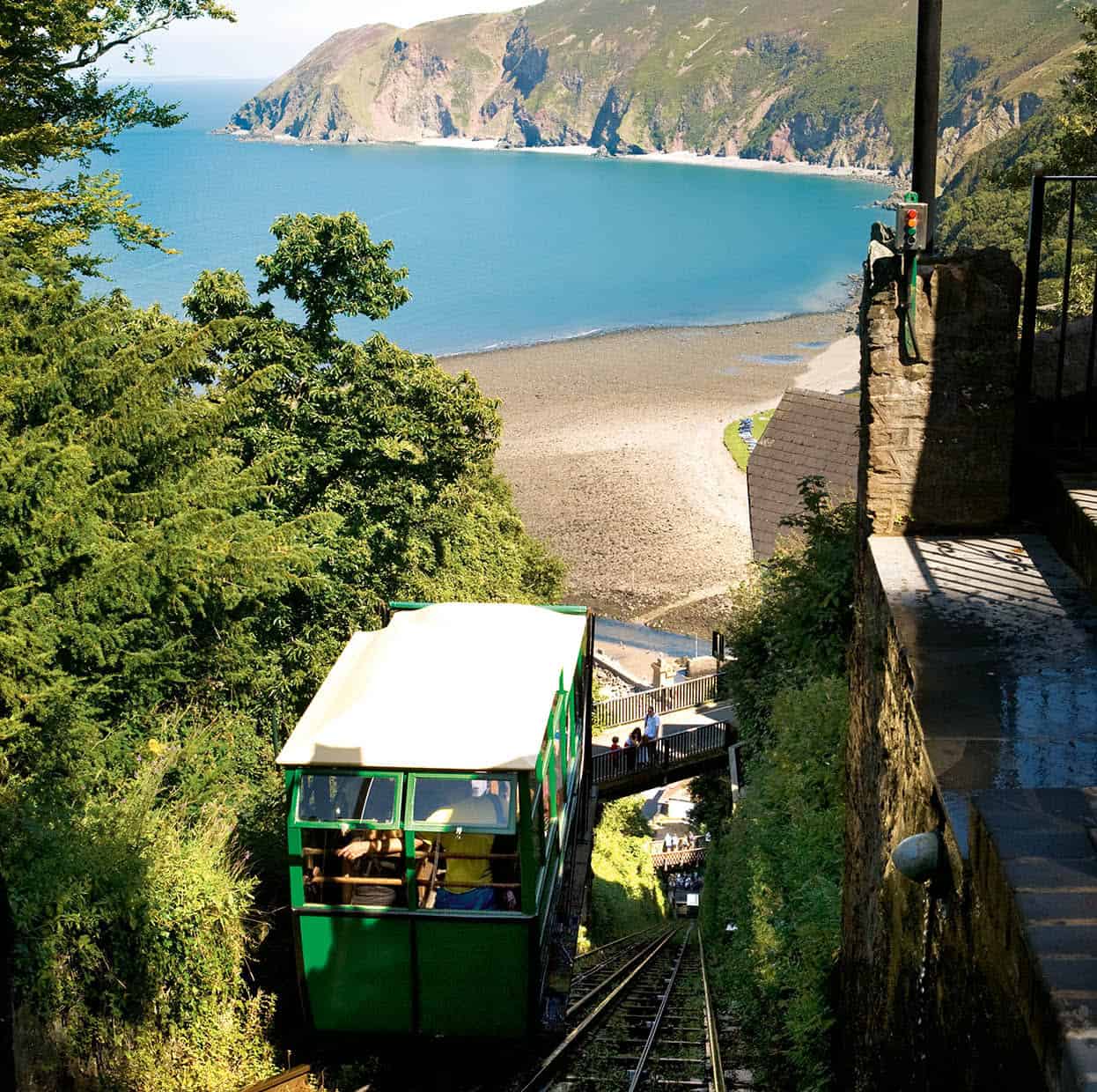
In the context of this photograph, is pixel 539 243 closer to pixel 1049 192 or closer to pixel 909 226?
pixel 1049 192

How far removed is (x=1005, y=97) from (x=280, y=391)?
153 m

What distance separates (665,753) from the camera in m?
21.8

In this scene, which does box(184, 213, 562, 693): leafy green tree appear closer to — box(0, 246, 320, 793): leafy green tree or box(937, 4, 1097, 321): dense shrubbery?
box(0, 246, 320, 793): leafy green tree

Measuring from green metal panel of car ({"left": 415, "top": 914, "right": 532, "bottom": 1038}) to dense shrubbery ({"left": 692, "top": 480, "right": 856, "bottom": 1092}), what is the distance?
2188 millimetres

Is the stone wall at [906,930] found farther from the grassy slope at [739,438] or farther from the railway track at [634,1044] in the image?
the grassy slope at [739,438]

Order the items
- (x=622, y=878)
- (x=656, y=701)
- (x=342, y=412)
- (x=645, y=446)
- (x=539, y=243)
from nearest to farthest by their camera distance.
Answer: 1. (x=342, y=412)
2. (x=622, y=878)
3. (x=656, y=701)
4. (x=645, y=446)
5. (x=539, y=243)

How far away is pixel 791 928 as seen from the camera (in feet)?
36.3

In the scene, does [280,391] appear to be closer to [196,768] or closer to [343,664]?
[196,768]

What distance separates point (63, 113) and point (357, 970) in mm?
18722

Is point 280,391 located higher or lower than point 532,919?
higher

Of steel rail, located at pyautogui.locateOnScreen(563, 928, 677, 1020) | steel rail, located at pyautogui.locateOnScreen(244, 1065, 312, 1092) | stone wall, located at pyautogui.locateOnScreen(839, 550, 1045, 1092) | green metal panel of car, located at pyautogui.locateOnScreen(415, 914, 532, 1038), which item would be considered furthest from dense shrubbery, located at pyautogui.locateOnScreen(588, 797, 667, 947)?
stone wall, located at pyautogui.locateOnScreen(839, 550, 1045, 1092)

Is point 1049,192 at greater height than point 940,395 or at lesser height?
greater

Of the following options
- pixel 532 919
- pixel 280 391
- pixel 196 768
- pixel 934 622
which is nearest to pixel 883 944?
pixel 934 622

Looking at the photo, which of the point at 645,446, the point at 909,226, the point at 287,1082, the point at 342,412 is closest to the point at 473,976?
the point at 287,1082
